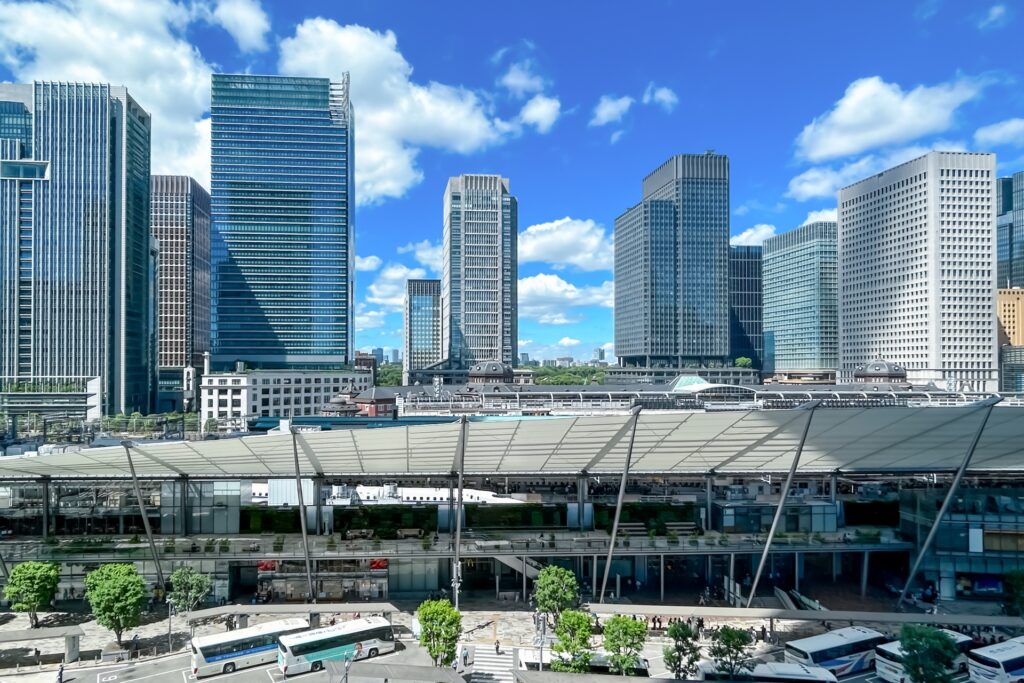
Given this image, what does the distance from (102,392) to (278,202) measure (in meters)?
50.0

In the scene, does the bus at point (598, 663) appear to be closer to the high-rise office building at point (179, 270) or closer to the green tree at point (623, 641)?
the green tree at point (623, 641)

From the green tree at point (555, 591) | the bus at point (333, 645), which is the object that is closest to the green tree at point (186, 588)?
the bus at point (333, 645)

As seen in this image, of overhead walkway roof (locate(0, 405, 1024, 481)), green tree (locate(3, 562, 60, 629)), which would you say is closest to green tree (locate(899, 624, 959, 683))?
overhead walkway roof (locate(0, 405, 1024, 481))

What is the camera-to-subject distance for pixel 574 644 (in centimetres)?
2253

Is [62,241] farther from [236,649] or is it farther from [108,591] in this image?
[236,649]

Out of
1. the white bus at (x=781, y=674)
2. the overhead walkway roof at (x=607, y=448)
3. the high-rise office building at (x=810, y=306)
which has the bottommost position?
the white bus at (x=781, y=674)

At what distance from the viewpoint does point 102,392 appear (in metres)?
111

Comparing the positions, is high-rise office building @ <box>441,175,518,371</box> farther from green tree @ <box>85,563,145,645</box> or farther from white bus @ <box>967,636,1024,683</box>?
white bus @ <box>967,636,1024,683</box>

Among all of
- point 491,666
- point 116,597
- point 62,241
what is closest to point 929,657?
point 491,666

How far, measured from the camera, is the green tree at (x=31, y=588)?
28203 millimetres

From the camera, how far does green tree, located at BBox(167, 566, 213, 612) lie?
28734 millimetres

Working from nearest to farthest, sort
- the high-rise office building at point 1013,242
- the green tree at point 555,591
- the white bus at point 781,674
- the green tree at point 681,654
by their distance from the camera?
the white bus at point 781,674
the green tree at point 681,654
the green tree at point 555,591
the high-rise office building at point 1013,242

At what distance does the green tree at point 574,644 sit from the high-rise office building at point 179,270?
170 meters

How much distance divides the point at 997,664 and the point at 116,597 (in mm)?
35019
